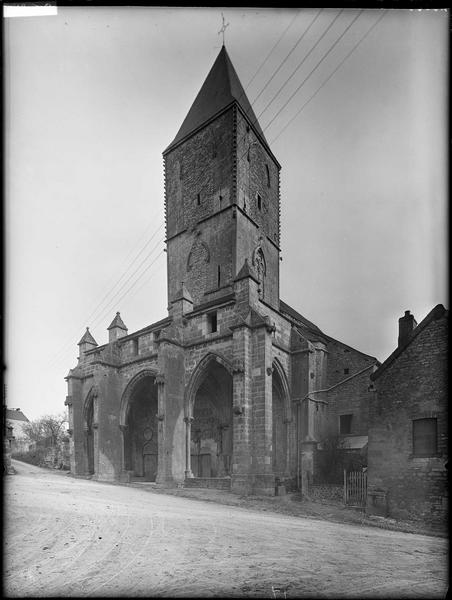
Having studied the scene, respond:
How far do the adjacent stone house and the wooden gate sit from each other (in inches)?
31.7

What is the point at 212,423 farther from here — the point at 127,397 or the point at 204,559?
the point at 204,559

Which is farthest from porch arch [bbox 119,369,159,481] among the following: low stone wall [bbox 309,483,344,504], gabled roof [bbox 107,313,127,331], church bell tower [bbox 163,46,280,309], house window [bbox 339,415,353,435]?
house window [bbox 339,415,353,435]

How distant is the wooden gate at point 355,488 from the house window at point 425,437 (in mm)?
2197

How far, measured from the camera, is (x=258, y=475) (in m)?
13.8

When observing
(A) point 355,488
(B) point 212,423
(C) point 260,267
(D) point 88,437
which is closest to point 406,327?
(A) point 355,488

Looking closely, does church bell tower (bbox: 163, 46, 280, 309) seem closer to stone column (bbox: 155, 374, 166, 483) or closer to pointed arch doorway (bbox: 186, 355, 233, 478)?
pointed arch doorway (bbox: 186, 355, 233, 478)

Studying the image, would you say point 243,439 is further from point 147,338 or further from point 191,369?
point 147,338

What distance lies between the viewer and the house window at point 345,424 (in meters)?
12.1

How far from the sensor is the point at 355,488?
11.8 meters

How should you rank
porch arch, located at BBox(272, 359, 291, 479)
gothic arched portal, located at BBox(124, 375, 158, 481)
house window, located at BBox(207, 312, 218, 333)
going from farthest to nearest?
gothic arched portal, located at BBox(124, 375, 158, 481) < house window, located at BBox(207, 312, 218, 333) < porch arch, located at BBox(272, 359, 291, 479)

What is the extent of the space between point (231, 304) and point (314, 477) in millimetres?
7787

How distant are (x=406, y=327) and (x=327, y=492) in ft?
22.1

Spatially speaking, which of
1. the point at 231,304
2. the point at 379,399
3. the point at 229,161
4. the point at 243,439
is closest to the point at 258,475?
the point at 243,439

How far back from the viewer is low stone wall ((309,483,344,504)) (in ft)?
39.2
